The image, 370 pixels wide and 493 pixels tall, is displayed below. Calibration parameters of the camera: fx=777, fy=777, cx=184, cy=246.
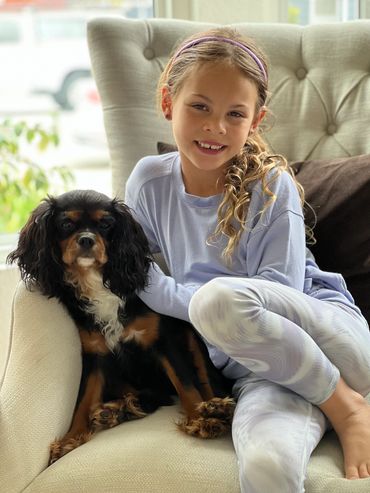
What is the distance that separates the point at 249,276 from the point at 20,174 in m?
1.52

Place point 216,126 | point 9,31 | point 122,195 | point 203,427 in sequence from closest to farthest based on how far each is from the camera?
point 203,427
point 216,126
point 122,195
point 9,31

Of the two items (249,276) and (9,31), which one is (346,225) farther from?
(9,31)

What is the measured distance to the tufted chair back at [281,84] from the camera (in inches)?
86.6

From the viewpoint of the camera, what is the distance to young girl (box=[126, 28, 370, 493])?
4.83ft

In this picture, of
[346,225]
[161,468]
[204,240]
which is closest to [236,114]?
[204,240]

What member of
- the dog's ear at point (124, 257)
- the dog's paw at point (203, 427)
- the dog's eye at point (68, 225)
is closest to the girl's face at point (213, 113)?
the dog's ear at point (124, 257)

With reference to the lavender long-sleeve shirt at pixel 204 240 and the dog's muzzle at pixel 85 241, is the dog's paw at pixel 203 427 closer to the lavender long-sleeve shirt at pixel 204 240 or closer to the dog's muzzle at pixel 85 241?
the lavender long-sleeve shirt at pixel 204 240

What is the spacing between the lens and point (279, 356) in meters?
1.50

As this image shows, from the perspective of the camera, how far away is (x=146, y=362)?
1734 millimetres

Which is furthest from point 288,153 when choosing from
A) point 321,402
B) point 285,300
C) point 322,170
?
point 321,402

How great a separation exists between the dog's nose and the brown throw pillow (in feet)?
2.07

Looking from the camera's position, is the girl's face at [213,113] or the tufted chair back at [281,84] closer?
the girl's face at [213,113]

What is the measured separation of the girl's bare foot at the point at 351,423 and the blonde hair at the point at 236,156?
0.42 metres

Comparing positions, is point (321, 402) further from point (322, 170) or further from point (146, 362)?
point (322, 170)
